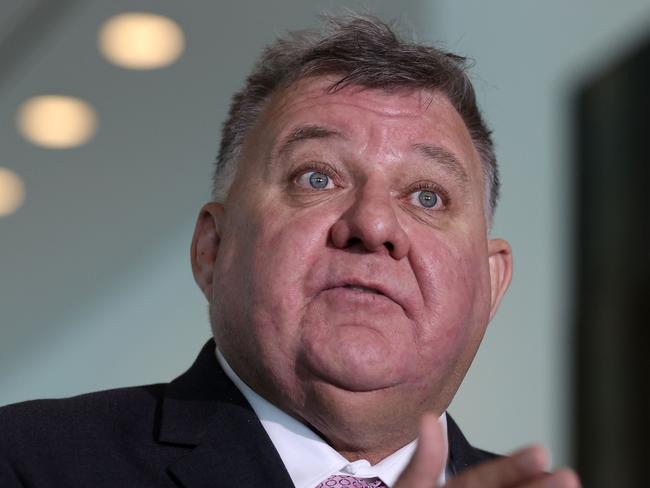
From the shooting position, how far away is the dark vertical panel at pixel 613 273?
425cm

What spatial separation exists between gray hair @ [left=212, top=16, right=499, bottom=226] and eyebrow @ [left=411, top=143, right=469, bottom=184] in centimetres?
13

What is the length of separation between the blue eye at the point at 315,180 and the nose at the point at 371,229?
9 cm

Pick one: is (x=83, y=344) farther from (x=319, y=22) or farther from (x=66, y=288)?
(x=319, y=22)

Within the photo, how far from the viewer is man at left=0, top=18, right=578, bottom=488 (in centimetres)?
208

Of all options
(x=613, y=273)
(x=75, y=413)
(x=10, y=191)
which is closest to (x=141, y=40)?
(x=10, y=191)

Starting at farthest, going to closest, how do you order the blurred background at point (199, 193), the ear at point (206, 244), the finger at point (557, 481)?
1. the blurred background at point (199, 193)
2. the ear at point (206, 244)
3. the finger at point (557, 481)

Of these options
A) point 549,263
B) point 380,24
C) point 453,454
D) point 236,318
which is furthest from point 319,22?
point 549,263

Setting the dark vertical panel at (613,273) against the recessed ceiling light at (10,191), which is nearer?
the recessed ceiling light at (10,191)

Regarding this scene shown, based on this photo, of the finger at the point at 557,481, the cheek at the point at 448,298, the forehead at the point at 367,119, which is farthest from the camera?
the forehead at the point at 367,119

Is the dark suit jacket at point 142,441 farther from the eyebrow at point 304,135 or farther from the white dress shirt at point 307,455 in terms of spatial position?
the eyebrow at point 304,135

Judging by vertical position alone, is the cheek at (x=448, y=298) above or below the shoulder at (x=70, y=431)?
above

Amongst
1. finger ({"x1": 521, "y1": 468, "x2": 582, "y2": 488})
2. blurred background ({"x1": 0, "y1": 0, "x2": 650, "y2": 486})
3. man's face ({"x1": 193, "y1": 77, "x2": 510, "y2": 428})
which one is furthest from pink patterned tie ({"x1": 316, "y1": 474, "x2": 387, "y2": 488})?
blurred background ({"x1": 0, "y1": 0, "x2": 650, "y2": 486})

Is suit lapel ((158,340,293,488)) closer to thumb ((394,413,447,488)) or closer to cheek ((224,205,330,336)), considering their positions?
cheek ((224,205,330,336))

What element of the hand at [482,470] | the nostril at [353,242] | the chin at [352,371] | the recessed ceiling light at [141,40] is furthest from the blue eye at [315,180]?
the recessed ceiling light at [141,40]
